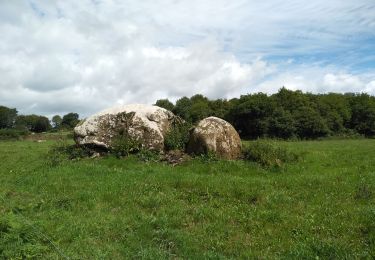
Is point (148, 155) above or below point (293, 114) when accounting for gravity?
below

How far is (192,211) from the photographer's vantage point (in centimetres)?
1248

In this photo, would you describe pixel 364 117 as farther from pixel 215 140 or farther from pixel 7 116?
pixel 7 116

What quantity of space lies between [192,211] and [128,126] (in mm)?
11872

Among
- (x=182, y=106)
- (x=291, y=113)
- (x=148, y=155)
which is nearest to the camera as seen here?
(x=148, y=155)

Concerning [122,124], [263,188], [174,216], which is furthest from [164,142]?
[174,216]

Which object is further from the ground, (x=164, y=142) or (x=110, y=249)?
(x=164, y=142)

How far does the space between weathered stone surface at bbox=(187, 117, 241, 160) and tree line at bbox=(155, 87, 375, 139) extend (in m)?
47.7

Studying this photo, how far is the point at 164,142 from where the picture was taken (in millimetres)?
22938

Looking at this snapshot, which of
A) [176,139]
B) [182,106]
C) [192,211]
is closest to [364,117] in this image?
[182,106]

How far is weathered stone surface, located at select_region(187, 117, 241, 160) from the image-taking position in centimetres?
2070

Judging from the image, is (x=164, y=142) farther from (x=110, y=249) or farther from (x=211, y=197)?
(x=110, y=249)

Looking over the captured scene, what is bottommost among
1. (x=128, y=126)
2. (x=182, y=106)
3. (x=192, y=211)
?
(x=192, y=211)

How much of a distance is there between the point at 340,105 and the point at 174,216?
88.1m

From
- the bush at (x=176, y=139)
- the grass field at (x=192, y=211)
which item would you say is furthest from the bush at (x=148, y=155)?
the grass field at (x=192, y=211)
